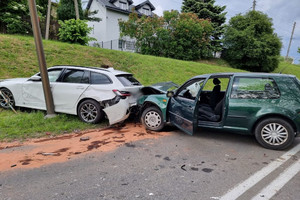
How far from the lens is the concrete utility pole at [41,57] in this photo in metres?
4.98

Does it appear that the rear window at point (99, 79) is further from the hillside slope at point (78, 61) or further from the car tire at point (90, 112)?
the hillside slope at point (78, 61)

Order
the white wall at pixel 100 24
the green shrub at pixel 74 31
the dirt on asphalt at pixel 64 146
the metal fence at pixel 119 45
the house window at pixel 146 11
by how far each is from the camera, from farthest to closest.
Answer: the house window at pixel 146 11, the white wall at pixel 100 24, the metal fence at pixel 119 45, the green shrub at pixel 74 31, the dirt on asphalt at pixel 64 146

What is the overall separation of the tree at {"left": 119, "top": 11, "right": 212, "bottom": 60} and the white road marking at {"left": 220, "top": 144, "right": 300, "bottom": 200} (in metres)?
17.1

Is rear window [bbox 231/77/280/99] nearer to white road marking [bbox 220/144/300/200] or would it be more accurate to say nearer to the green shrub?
white road marking [bbox 220/144/300/200]

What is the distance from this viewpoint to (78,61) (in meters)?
10.8

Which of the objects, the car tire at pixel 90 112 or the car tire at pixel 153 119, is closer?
the car tire at pixel 153 119

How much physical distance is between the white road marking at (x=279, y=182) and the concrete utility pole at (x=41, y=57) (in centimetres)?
536

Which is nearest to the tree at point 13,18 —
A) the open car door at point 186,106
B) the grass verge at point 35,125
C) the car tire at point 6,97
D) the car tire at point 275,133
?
the car tire at point 6,97

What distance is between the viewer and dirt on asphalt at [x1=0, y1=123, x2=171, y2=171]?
3.30 metres

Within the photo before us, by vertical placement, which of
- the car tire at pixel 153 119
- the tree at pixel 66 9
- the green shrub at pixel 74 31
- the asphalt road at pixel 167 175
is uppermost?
the tree at pixel 66 9

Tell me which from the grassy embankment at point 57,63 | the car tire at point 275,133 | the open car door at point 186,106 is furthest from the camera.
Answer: the grassy embankment at point 57,63

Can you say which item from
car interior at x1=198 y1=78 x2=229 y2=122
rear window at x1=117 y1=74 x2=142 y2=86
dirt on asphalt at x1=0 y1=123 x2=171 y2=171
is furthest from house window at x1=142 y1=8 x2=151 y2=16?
dirt on asphalt at x1=0 y1=123 x2=171 y2=171

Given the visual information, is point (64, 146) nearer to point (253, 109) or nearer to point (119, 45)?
point (253, 109)

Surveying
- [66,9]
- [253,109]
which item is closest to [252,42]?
[66,9]
